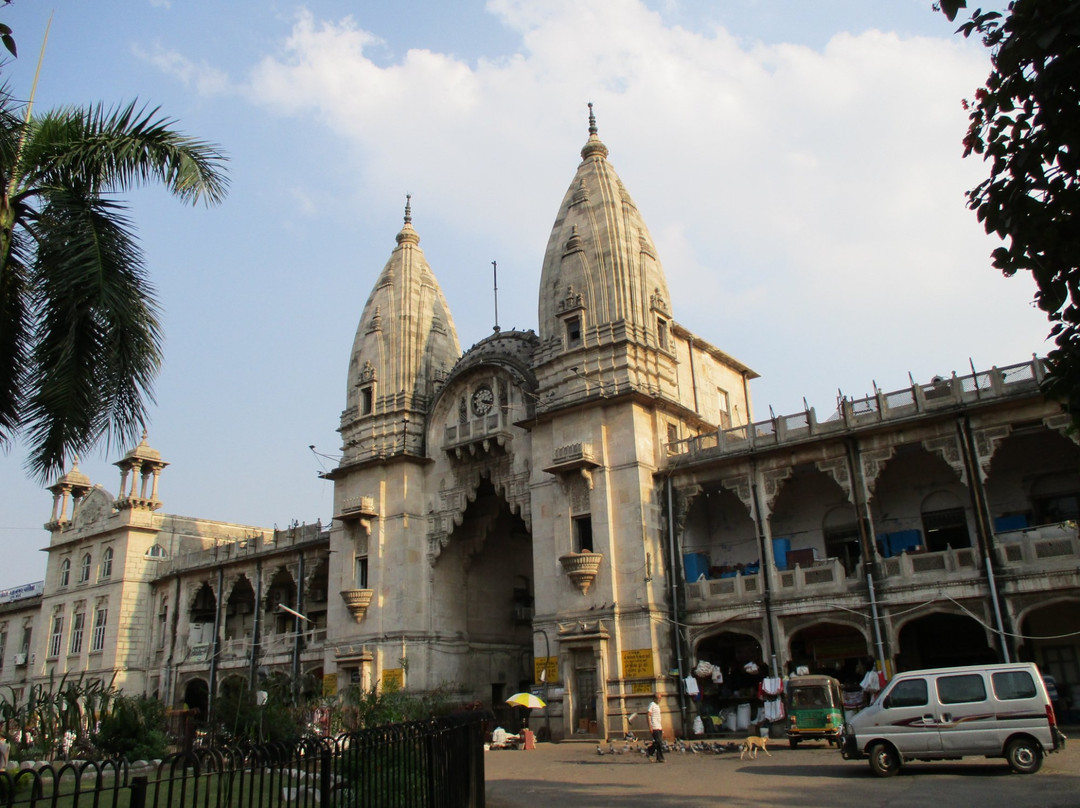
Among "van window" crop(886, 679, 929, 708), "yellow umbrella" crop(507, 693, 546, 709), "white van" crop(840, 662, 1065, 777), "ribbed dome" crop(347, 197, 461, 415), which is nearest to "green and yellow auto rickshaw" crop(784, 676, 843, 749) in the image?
"white van" crop(840, 662, 1065, 777)

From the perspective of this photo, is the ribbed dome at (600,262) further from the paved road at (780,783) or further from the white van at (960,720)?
the white van at (960,720)

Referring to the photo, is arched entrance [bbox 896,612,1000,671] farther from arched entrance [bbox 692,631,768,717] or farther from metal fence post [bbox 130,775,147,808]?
metal fence post [bbox 130,775,147,808]

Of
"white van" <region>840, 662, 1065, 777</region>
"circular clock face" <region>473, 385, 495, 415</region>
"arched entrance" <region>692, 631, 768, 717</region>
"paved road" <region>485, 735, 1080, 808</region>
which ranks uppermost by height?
"circular clock face" <region>473, 385, 495, 415</region>

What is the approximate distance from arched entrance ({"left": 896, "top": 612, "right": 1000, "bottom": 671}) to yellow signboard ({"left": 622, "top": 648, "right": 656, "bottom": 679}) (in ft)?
23.1

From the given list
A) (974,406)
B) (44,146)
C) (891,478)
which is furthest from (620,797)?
A: (891,478)

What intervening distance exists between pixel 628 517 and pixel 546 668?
5.16 meters

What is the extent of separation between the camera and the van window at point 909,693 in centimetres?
1472

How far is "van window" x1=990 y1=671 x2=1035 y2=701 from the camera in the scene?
14.1 metres

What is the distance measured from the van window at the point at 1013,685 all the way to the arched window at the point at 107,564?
43.7 metres

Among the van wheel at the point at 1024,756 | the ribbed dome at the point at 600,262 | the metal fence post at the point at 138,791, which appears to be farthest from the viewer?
the ribbed dome at the point at 600,262

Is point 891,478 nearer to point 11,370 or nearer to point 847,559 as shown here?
point 847,559

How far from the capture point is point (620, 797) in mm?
13750

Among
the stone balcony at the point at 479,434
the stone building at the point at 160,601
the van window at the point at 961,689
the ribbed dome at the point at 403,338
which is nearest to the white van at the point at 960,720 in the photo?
the van window at the point at 961,689

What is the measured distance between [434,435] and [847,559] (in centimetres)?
1510
